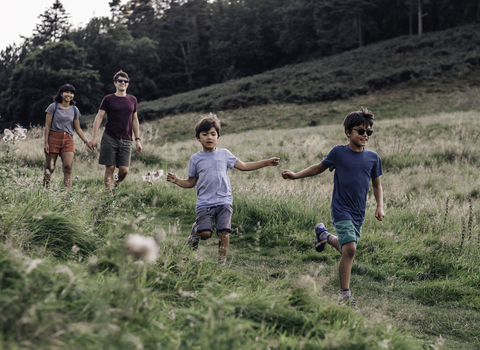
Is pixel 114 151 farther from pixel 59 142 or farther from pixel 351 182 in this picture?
pixel 351 182

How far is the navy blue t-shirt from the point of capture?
370 cm

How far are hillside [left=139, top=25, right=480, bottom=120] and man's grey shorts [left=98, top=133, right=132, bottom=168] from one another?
29.0 m

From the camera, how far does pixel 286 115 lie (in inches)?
1147

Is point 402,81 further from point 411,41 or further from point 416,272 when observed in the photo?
point 416,272

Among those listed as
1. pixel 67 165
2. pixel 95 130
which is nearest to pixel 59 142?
pixel 67 165

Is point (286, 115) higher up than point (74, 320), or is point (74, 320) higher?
point (286, 115)

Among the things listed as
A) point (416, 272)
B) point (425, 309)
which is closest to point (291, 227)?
point (416, 272)

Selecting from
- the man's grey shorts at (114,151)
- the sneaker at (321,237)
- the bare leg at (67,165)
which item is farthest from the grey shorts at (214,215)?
the bare leg at (67,165)

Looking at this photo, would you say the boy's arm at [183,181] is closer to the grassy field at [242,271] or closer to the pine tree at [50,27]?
the grassy field at [242,271]

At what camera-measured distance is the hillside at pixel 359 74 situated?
112ft

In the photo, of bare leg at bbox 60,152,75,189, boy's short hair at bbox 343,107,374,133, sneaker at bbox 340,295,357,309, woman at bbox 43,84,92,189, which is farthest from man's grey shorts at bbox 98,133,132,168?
sneaker at bbox 340,295,357,309

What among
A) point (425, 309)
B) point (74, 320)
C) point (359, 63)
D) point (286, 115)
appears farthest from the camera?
point (359, 63)

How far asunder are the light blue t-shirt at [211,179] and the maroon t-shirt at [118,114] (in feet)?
8.92

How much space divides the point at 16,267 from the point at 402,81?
37.3m
